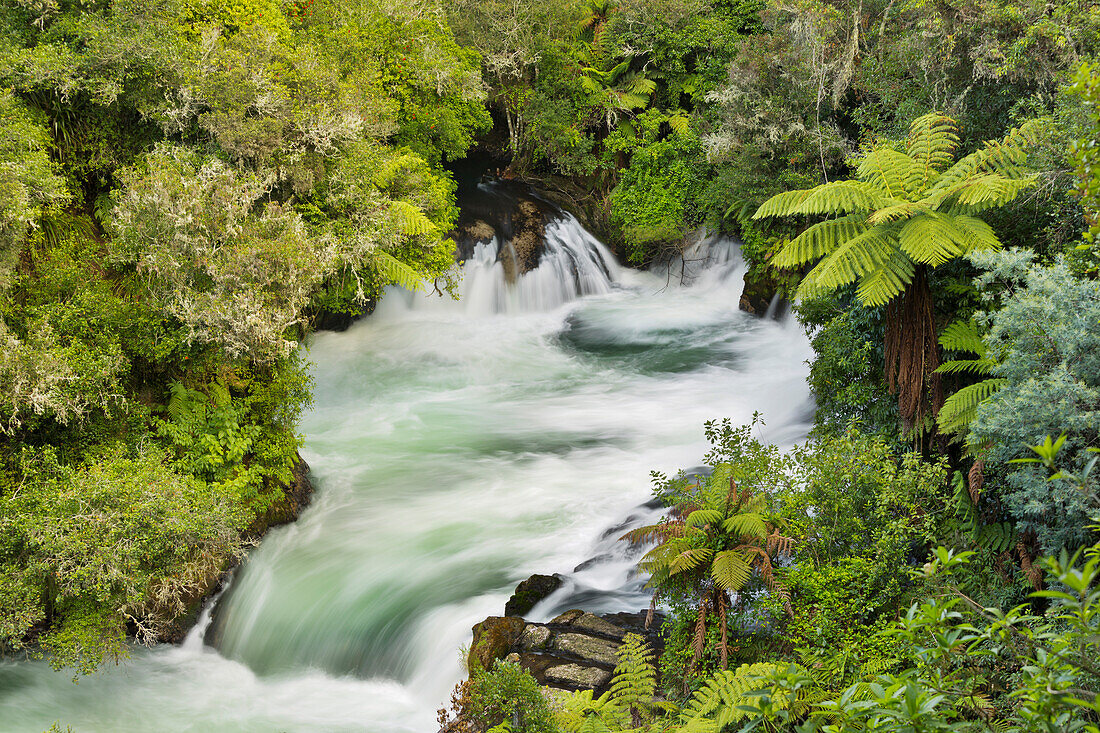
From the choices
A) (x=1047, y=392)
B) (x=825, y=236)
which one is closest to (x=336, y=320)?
(x=825, y=236)

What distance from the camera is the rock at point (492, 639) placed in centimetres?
726

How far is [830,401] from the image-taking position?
355 inches

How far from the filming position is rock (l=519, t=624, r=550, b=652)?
7.27 m

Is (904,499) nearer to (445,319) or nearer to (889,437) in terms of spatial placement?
(889,437)

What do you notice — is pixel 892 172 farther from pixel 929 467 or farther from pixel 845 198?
pixel 929 467

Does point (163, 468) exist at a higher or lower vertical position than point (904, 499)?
higher

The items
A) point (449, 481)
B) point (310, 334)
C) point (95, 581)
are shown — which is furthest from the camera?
point (310, 334)

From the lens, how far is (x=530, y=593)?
8.28 m

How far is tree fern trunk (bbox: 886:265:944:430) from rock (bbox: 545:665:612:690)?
147 inches

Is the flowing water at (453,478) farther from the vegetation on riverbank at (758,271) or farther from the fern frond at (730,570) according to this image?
the fern frond at (730,570)

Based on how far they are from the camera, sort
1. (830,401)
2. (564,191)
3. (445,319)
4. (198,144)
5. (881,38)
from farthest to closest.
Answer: (564,191), (445,319), (881,38), (198,144), (830,401)

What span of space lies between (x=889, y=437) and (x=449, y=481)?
5981mm

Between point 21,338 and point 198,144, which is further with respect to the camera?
point 198,144

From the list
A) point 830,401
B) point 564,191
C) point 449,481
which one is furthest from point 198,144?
point 564,191
